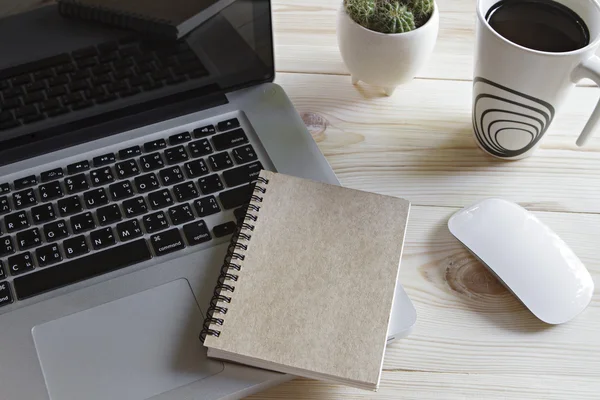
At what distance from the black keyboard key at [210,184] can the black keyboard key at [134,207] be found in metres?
0.06

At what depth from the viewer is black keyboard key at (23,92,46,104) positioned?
24.1 inches

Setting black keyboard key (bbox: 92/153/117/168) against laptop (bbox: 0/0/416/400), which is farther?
black keyboard key (bbox: 92/153/117/168)

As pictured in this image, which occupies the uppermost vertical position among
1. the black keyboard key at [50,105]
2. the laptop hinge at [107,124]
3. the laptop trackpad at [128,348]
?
the black keyboard key at [50,105]

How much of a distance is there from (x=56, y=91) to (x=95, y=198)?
0.37 feet

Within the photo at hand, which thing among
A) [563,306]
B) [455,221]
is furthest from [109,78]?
[563,306]

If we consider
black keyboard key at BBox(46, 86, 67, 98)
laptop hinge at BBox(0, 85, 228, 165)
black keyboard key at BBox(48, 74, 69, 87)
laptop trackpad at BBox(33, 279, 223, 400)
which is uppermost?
black keyboard key at BBox(48, 74, 69, 87)

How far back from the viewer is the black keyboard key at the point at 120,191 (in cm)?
61

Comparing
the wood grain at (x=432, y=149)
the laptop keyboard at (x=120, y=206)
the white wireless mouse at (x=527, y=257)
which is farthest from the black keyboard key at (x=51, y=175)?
the white wireless mouse at (x=527, y=257)

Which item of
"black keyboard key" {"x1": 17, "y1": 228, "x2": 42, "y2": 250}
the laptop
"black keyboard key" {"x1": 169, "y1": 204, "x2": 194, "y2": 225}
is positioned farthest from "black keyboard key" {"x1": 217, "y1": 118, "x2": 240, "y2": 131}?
"black keyboard key" {"x1": 17, "y1": 228, "x2": 42, "y2": 250}

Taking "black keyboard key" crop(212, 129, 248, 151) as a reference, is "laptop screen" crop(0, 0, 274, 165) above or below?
above

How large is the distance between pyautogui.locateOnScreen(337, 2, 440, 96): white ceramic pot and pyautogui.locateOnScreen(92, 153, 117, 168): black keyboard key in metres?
0.26

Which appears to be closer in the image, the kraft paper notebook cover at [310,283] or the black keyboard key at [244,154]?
the kraft paper notebook cover at [310,283]

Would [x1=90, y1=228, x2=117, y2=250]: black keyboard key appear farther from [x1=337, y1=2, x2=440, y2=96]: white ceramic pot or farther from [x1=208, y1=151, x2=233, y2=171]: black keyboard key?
[x1=337, y1=2, x2=440, y2=96]: white ceramic pot

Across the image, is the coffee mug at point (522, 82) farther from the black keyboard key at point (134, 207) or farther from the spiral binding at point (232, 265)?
the black keyboard key at point (134, 207)
